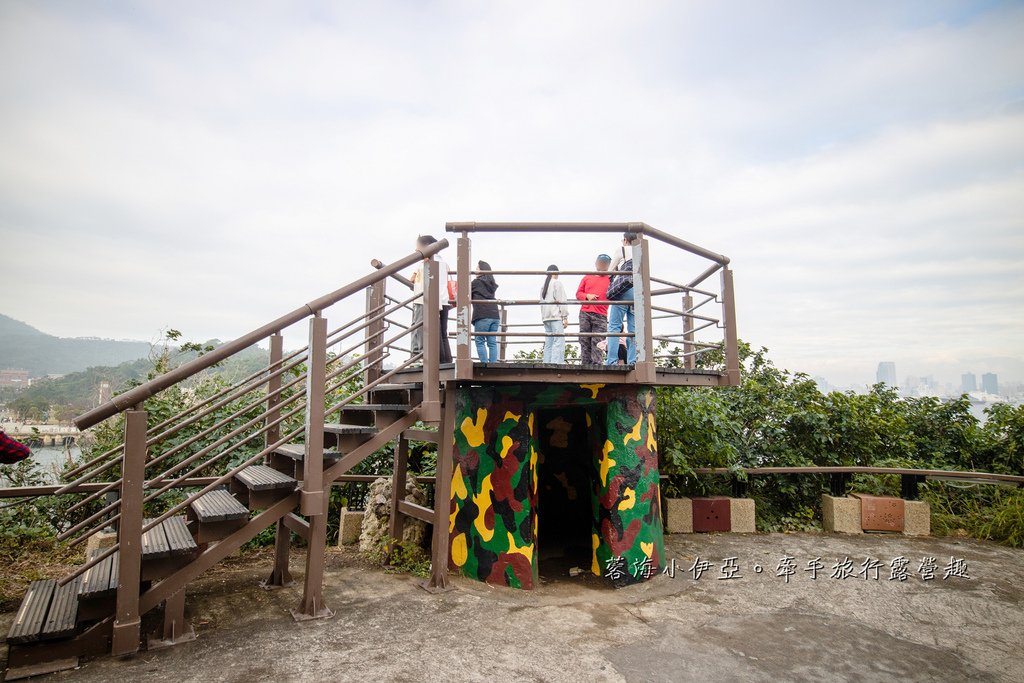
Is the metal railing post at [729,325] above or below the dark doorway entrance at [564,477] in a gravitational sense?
above

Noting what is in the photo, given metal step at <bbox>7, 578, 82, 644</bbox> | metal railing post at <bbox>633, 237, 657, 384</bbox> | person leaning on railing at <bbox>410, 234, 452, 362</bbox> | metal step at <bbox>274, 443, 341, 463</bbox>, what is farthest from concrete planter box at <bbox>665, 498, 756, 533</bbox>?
metal step at <bbox>7, 578, 82, 644</bbox>

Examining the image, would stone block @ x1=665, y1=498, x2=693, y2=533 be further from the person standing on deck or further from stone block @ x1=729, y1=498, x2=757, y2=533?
the person standing on deck

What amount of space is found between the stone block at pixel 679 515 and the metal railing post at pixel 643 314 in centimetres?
336

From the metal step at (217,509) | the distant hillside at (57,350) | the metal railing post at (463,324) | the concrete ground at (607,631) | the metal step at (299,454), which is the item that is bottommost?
the concrete ground at (607,631)

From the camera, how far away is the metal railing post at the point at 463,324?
16.5 ft

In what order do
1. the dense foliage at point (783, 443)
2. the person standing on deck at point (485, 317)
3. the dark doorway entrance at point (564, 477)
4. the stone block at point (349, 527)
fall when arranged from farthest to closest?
1. the dark doorway entrance at point (564, 477)
2. the dense foliage at point (783, 443)
3. the stone block at point (349, 527)
4. the person standing on deck at point (485, 317)

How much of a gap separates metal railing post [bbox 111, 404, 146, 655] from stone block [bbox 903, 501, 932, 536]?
890 centimetres

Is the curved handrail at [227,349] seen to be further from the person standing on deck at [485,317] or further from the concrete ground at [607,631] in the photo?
the concrete ground at [607,631]

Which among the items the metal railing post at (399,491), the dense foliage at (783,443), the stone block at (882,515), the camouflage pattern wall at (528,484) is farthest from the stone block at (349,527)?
the stone block at (882,515)

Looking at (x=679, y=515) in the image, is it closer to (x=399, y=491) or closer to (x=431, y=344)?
(x=399, y=491)

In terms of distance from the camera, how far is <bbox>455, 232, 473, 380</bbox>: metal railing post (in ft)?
16.5

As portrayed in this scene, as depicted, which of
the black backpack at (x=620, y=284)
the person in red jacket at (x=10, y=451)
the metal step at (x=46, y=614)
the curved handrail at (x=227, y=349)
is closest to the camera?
the metal step at (x=46, y=614)

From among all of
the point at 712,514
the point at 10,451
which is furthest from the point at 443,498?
the point at 712,514

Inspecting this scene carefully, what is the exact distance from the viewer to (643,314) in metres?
5.25
